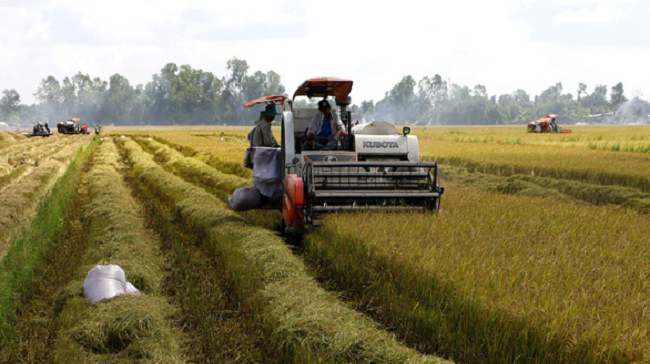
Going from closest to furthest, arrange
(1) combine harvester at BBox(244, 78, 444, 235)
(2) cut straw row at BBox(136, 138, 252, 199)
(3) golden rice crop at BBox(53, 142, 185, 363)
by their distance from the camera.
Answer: (3) golden rice crop at BBox(53, 142, 185, 363), (1) combine harvester at BBox(244, 78, 444, 235), (2) cut straw row at BBox(136, 138, 252, 199)

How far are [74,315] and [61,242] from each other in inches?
139

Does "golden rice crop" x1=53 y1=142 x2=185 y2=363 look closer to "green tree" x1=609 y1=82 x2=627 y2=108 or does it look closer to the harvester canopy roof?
the harvester canopy roof

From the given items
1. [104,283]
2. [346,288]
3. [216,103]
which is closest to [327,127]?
[346,288]

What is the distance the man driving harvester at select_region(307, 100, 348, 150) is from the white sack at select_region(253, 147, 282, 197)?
2.19 feet

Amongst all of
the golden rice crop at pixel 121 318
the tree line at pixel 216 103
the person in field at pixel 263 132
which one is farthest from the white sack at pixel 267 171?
the tree line at pixel 216 103

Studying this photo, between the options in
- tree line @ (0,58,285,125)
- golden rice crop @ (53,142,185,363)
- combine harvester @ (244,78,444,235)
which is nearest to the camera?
golden rice crop @ (53,142,185,363)

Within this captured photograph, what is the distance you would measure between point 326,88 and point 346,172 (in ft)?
5.59

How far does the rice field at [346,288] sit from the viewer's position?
372 centimetres

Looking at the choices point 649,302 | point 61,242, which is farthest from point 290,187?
point 649,302

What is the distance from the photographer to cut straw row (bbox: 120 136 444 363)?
3.77 meters

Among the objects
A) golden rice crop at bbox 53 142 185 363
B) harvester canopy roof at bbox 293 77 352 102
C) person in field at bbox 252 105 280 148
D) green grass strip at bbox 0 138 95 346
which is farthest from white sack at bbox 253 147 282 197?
green grass strip at bbox 0 138 95 346

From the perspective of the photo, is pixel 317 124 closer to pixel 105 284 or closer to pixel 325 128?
pixel 325 128

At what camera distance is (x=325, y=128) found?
8305 millimetres

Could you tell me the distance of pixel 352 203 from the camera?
7.20 m
